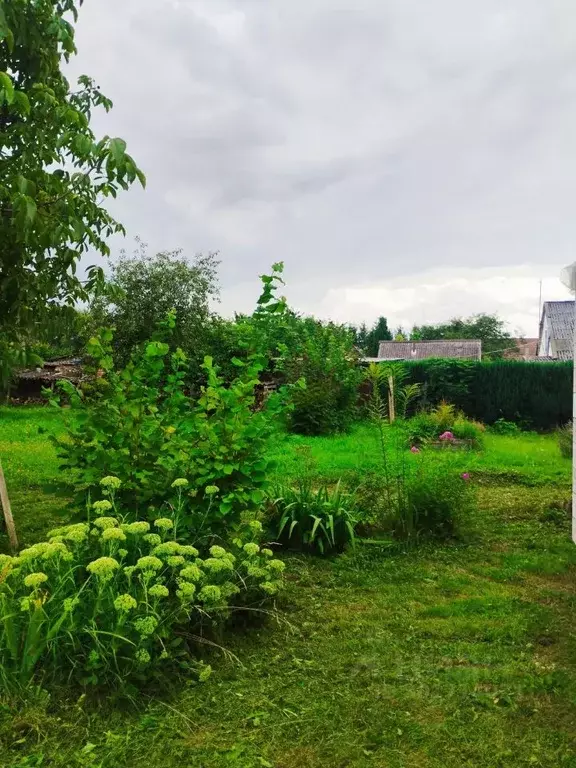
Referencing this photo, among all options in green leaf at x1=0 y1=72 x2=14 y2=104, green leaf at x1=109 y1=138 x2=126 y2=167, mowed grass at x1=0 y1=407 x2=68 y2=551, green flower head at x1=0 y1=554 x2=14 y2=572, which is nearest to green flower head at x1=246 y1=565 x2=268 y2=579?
green flower head at x1=0 y1=554 x2=14 y2=572

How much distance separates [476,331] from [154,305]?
39.9 m

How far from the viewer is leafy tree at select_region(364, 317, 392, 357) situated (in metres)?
42.2

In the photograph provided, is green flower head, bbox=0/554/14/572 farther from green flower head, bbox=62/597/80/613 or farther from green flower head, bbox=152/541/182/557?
green flower head, bbox=152/541/182/557

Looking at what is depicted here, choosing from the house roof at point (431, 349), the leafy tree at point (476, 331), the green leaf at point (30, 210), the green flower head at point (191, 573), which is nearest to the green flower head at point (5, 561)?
the green flower head at point (191, 573)

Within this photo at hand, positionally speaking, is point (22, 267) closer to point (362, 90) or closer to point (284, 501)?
point (284, 501)

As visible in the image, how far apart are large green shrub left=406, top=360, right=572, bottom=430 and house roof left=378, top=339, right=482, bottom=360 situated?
457 inches

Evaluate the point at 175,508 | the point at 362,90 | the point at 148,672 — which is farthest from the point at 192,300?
the point at 148,672

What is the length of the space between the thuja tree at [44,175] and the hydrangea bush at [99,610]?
5.08 ft

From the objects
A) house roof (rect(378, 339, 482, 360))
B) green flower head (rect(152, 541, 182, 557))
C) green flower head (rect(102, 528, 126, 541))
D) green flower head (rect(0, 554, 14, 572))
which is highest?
house roof (rect(378, 339, 482, 360))

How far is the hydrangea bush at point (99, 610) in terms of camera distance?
2285 millimetres

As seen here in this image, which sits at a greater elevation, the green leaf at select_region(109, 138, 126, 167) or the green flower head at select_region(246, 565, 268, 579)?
the green leaf at select_region(109, 138, 126, 167)

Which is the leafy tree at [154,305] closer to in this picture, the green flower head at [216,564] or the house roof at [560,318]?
the green flower head at [216,564]

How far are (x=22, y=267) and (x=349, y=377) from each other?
30.5 feet

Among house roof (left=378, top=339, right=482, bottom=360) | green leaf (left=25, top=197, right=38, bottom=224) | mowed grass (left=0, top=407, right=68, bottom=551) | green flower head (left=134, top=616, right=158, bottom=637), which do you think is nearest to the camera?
green flower head (left=134, top=616, right=158, bottom=637)
